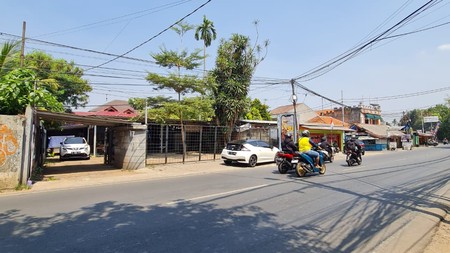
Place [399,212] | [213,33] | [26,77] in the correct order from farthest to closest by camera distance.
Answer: [213,33], [26,77], [399,212]

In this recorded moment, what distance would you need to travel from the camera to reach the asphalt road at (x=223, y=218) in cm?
445

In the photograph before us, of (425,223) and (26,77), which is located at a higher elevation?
(26,77)

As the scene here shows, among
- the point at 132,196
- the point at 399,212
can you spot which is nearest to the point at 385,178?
the point at 399,212

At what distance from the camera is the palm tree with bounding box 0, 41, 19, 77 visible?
35.1 ft

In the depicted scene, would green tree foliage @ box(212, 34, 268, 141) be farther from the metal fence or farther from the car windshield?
the car windshield

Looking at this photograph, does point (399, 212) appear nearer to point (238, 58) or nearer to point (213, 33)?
point (238, 58)

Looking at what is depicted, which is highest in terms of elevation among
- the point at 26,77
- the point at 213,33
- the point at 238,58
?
the point at 213,33

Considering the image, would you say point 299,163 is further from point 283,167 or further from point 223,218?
point 223,218

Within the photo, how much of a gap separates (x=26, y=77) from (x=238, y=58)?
15.4 metres

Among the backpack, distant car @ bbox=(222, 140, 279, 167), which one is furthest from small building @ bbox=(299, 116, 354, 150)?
distant car @ bbox=(222, 140, 279, 167)

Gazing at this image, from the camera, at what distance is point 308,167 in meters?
11.7

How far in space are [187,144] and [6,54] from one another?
1169 centimetres

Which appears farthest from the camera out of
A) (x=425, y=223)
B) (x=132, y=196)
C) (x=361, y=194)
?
(x=361, y=194)

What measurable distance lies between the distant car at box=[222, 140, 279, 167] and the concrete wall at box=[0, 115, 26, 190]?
993cm
